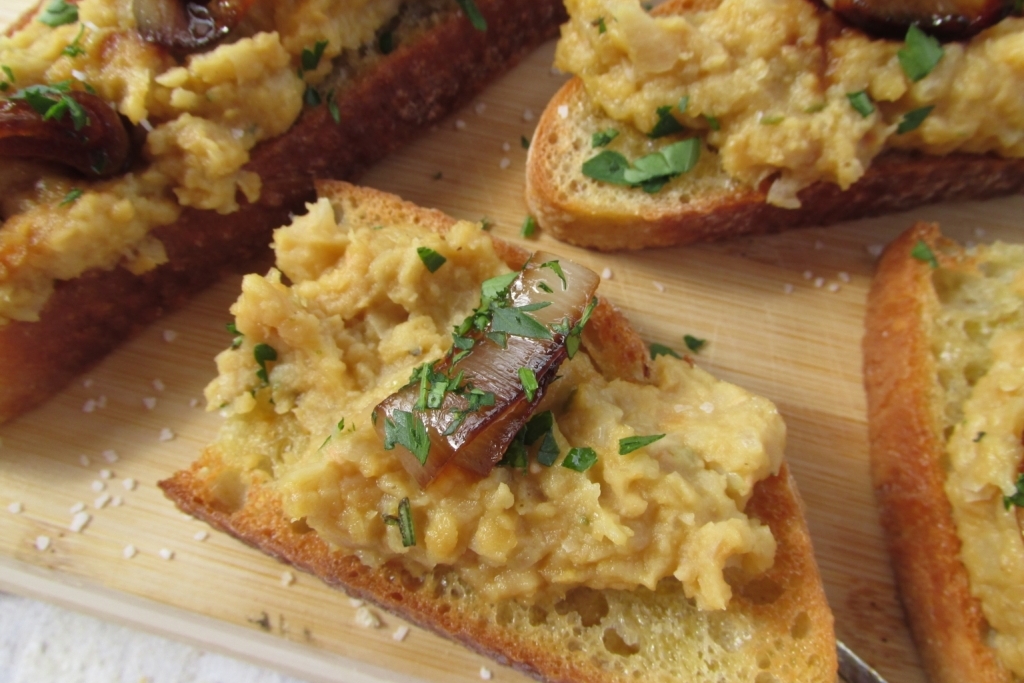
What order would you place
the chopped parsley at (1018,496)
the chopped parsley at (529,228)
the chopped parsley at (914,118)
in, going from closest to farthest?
the chopped parsley at (1018,496), the chopped parsley at (914,118), the chopped parsley at (529,228)

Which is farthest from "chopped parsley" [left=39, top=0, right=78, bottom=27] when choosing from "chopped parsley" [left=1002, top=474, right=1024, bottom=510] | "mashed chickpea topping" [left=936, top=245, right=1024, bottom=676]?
"chopped parsley" [left=1002, top=474, right=1024, bottom=510]

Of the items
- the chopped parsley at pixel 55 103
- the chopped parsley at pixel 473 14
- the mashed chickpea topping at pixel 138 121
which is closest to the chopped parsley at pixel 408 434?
the mashed chickpea topping at pixel 138 121

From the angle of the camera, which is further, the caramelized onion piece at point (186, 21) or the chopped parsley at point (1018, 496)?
the caramelized onion piece at point (186, 21)

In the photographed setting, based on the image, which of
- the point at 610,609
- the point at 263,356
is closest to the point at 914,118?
the point at 610,609

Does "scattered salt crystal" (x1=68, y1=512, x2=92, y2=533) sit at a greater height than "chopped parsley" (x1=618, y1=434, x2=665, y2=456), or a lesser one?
lesser

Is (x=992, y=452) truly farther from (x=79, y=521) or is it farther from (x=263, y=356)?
(x=79, y=521)

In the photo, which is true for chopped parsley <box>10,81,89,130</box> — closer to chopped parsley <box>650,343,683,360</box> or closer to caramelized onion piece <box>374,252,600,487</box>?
caramelized onion piece <box>374,252,600,487</box>

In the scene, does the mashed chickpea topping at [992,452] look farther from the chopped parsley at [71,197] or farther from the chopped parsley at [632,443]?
the chopped parsley at [71,197]

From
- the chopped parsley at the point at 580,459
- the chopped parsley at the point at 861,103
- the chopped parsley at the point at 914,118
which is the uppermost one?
the chopped parsley at the point at 861,103
